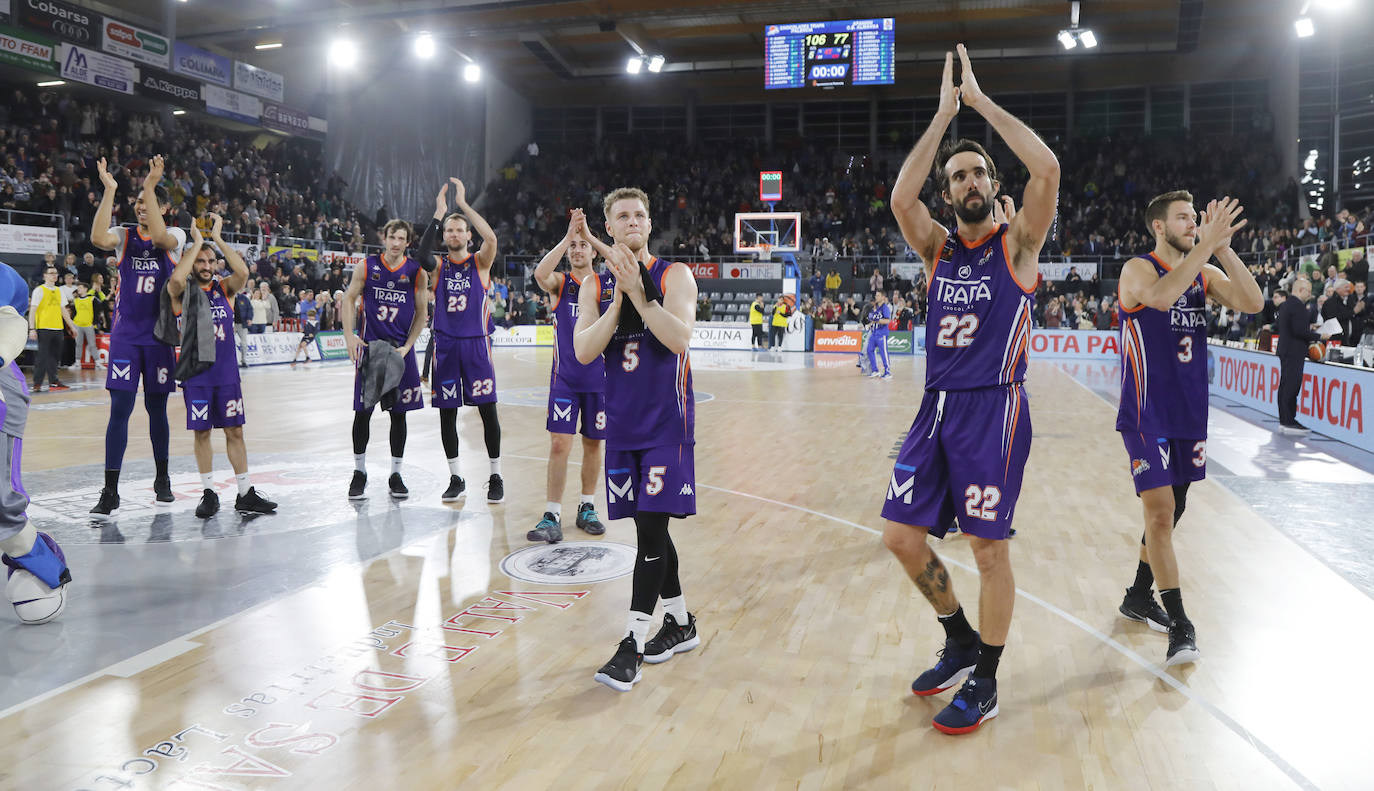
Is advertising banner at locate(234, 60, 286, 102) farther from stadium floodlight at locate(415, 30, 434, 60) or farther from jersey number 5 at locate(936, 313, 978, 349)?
jersey number 5 at locate(936, 313, 978, 349)

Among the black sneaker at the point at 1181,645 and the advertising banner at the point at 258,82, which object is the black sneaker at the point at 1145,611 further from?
the advertising banner at the point at 258,82

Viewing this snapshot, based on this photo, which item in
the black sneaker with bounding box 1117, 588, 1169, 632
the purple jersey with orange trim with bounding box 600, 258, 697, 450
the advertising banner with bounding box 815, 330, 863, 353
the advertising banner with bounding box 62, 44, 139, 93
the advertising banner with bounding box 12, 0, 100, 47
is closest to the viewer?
the purple jersey with orange trim with bounding box 600, 258, 697, 450

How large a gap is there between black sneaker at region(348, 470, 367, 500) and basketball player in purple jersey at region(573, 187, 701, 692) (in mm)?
3654

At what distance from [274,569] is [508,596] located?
141 cm

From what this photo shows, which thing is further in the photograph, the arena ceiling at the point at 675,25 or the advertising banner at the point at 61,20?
the arena ceiling at the point at 675,25

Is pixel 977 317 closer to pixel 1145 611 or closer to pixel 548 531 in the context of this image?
pixel 1145 611

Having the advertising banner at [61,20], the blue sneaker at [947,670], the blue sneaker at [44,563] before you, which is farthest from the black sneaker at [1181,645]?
the advertising banner at [61,20]

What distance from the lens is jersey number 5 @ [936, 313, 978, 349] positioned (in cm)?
328

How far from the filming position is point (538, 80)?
129 feet

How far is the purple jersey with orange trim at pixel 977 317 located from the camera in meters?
3.24

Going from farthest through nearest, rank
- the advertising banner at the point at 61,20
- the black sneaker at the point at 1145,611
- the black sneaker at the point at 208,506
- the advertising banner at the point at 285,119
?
1. the advertising banner at the point at 285,119
2. the advertising banner at the point at 61,20
3. the black sneaker at the point at 208,506
4. the black sneaker at the point at 1145,611

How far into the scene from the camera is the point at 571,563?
17.5 feet

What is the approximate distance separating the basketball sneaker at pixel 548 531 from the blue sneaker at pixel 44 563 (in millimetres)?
2451

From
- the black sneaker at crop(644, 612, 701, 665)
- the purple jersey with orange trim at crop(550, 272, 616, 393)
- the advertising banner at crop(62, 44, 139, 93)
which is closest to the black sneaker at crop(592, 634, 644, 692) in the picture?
the black sneaker at crop(644, 612, 701, 665)
